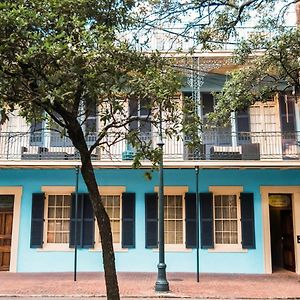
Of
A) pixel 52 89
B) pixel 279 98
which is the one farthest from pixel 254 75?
pixel 52 89

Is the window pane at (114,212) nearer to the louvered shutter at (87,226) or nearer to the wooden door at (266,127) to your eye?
the louvered shutter at (87,226)

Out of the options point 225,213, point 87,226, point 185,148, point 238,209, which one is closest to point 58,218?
point 87,226

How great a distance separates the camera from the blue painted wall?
14039 mm

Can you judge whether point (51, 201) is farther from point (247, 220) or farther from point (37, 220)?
point (247, 220)

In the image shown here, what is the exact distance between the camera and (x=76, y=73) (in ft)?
19.9

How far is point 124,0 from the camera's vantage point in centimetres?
711

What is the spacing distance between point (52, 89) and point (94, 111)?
180 centimetres

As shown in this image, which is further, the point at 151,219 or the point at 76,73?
the point at 151,219

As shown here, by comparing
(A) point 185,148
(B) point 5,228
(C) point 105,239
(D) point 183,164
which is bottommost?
(C) point 105,239

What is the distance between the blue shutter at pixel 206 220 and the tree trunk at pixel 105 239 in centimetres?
846

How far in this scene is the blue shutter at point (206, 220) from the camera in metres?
14.1

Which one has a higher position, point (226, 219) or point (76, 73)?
point (76, 73)

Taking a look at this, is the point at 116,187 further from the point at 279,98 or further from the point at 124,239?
the point at 279,98

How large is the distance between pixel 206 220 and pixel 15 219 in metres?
6.05
